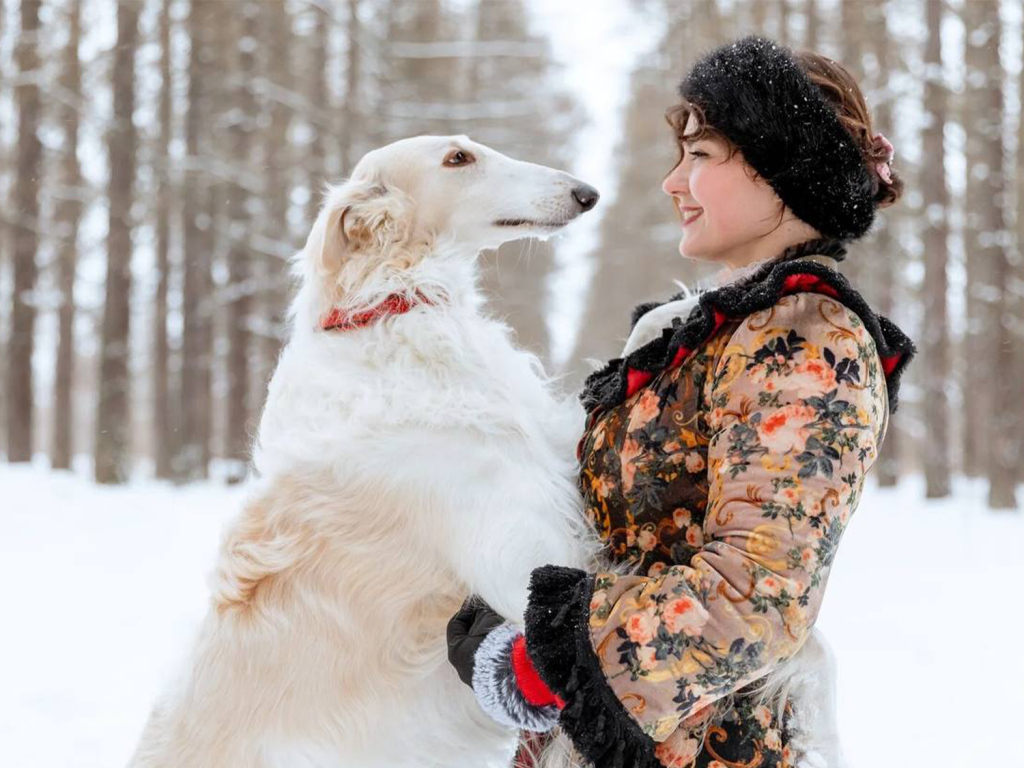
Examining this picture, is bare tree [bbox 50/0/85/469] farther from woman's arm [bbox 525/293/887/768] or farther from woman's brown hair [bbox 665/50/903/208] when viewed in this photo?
woman's arm [bbox 525/293/887/768]

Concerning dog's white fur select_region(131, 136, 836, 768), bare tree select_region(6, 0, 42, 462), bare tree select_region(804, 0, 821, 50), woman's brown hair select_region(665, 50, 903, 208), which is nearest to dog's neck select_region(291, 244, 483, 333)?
dog's white fur select_region(131, 136, 836, 768)

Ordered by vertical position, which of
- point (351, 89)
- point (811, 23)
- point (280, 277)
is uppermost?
point (811, 23)

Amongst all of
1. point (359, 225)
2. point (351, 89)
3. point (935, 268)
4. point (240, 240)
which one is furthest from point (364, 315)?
point (351, 89)

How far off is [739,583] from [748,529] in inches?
3.1

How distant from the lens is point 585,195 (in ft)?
9.12

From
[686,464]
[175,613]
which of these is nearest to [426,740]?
[686,464]

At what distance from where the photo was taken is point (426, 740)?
1.94 metres

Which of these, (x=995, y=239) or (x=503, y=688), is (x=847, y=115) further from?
(x=995, y=239)

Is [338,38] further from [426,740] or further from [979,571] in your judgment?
[426,740]

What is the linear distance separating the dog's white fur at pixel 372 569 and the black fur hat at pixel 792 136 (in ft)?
2.64

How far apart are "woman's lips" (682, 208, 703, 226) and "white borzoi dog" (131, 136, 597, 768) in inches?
24.3

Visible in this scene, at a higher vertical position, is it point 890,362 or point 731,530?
point 890,362

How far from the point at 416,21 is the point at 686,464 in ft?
60.2

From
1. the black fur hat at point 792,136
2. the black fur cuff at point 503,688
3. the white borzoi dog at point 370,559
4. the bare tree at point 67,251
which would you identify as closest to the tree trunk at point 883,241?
the bare tree at point 67,251
